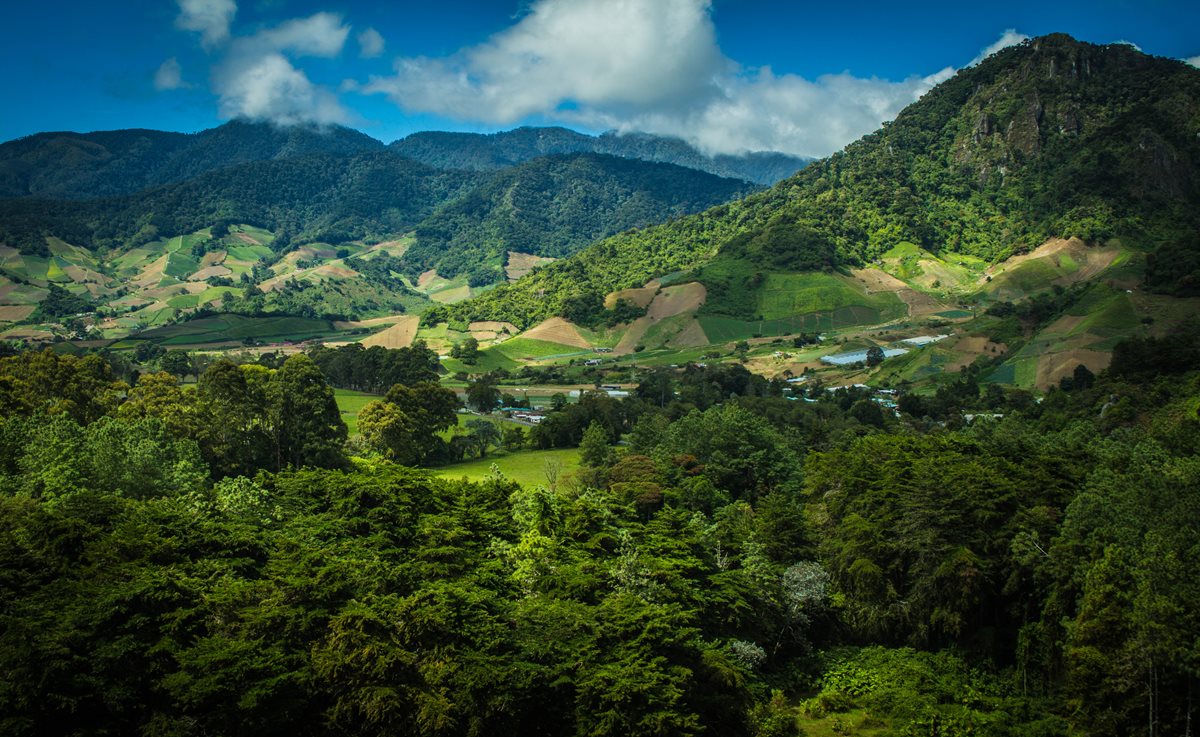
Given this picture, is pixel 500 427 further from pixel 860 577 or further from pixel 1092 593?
pixel 1092 593

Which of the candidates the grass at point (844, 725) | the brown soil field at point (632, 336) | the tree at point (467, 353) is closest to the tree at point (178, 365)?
the tree at point (467, 353)

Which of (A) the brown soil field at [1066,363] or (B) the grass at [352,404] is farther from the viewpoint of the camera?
(A) the brown soil field at [1066,363]

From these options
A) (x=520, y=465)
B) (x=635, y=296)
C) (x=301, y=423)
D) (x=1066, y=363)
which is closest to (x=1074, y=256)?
(x=1066, y=363)

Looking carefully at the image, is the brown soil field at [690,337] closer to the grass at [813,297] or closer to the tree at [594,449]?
the grass at [813,297]

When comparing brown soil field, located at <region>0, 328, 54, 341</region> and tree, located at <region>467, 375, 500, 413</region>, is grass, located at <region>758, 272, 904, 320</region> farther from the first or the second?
brown soil field, located at <region>0, 328, 54, 341</region>

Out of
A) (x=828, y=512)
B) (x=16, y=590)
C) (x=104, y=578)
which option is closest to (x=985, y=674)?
(x=828, y=512)

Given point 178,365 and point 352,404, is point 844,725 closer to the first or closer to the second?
point 352,404

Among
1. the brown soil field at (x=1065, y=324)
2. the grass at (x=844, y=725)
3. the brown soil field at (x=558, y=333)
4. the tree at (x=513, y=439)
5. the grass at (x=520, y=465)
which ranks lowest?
the grass at (x=844, y=725)

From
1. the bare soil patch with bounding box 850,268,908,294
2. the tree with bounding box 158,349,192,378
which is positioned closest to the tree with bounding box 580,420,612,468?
the tree with bounding box 158,349,192,378
